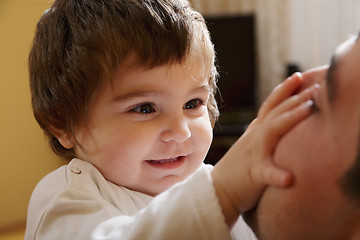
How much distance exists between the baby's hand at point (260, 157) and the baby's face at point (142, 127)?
0.91ft

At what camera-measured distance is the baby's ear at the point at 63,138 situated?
0.87 meters

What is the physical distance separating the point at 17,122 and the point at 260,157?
0.80m

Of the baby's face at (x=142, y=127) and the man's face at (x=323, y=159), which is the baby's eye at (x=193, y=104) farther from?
the man's face at (x=323, y=159)

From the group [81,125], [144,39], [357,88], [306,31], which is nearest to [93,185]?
[81,125]

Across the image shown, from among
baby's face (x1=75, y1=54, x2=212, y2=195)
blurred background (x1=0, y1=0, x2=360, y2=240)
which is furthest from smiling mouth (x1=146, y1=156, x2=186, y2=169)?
blurred background (x1=0, y1=0, x2=360, y2=240)

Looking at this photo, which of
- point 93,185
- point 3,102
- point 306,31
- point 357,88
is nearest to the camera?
point 357,88

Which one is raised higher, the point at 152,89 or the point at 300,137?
the point at 300,137

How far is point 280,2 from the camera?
3924 millimetres

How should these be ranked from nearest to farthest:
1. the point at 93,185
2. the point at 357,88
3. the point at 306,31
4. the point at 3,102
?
1. the point at 357,88
2. the point at 93,185
3. the point at 3,102
4. the point at 306,31

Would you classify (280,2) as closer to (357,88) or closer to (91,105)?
(91,105)

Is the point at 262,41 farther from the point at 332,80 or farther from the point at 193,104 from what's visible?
the point at 332,80

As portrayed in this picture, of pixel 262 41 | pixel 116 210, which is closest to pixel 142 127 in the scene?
pixel 116 210

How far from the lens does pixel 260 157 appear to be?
1.51ft

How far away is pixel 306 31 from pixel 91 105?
11.2 ft
